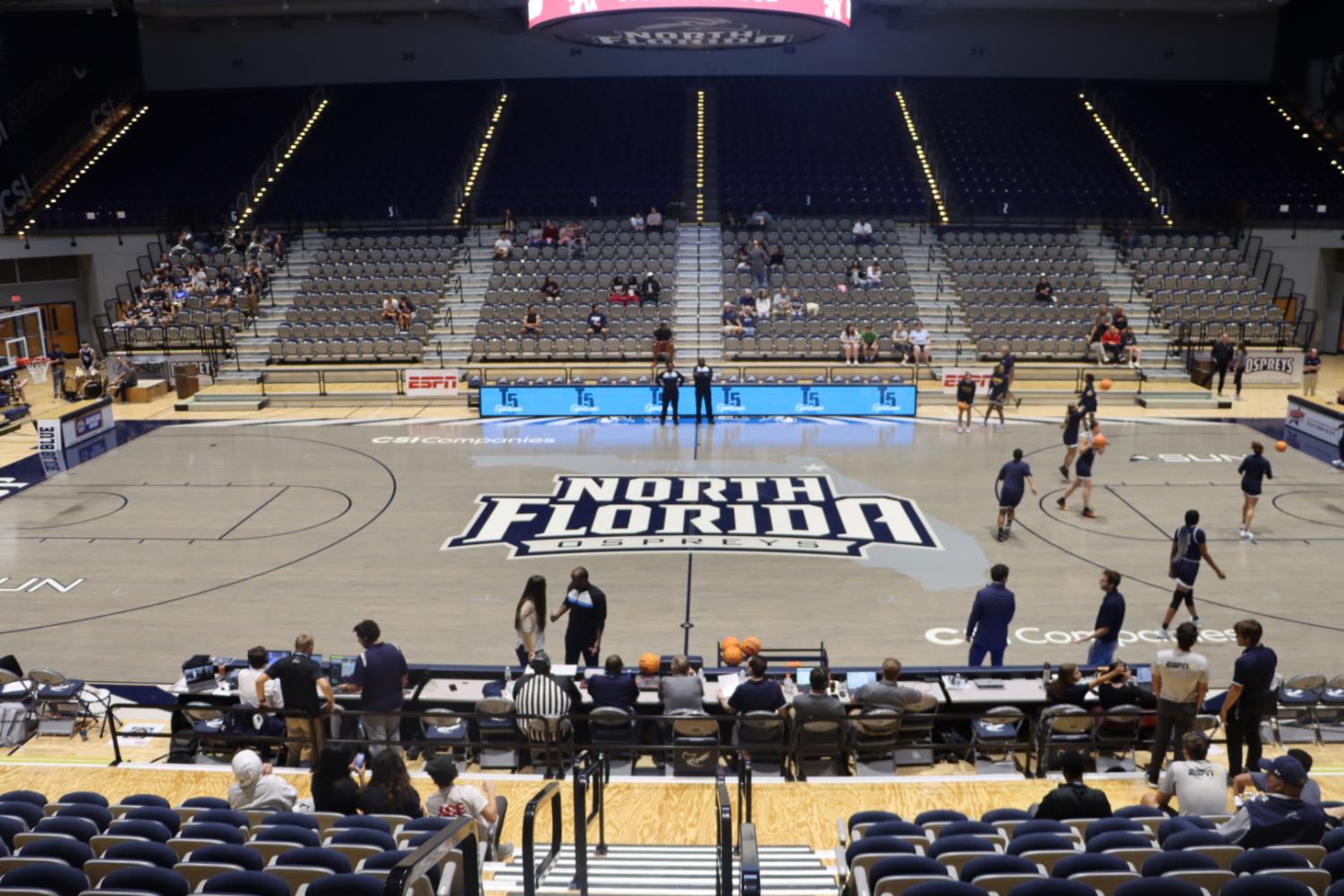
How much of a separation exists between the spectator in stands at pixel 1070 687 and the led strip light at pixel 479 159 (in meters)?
29.9

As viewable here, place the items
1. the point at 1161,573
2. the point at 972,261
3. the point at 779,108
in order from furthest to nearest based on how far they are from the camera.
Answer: the point at 779,108, the point at 972,261, the point at 1161,573

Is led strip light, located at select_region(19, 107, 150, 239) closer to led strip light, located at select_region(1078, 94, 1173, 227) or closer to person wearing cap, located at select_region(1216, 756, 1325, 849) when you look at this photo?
led strip light, located at select_region(1078, 94, 1173, 227)

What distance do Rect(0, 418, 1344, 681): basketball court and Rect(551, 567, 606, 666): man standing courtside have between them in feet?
2.56

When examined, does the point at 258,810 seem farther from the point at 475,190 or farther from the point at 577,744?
the point at 475,190

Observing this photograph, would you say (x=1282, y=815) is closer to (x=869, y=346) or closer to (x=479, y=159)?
(x=869, y=346)

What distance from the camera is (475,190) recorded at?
38.2 metres

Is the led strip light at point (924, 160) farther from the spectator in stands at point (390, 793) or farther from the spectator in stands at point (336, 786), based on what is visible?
the spectator in stands at point (336, 786)

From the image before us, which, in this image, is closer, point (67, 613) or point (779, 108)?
point (67, 613)

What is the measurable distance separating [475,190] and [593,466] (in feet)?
64.1

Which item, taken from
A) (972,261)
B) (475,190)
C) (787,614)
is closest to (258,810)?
(787,614)

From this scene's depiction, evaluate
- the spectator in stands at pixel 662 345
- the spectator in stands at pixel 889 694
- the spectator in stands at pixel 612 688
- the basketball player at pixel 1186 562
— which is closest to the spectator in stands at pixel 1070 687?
the spectator in stands at pixel 889 694

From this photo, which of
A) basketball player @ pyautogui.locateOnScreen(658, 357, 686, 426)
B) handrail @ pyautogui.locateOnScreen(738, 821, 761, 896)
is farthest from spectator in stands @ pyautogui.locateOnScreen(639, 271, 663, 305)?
handrail @ pyautogui.locateOnScreen(738, 821, 761, 896)

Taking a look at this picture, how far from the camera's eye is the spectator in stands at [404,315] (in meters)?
31.6

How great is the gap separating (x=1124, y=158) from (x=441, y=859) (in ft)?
128
